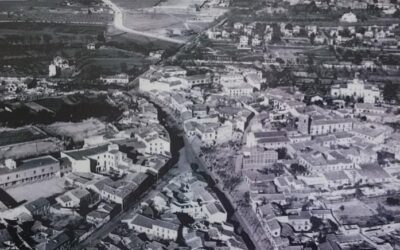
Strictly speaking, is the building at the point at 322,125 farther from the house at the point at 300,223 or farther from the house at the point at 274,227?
the house at the point at 274,227

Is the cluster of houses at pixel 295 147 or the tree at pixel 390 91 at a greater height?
the tree at pixel 390 91

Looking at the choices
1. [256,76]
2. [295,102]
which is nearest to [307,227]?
[295,102]

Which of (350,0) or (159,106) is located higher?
(350,0)

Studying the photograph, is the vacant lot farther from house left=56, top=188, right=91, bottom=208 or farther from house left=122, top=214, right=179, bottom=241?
house left=122, top=214, right=179, bottom=241

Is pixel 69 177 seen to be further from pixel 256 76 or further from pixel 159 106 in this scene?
pixel 256 76

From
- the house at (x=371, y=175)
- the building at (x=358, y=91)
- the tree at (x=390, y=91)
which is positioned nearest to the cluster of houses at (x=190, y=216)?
the house at (x=371, y=175)

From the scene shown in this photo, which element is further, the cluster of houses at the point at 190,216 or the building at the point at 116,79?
the building at the point at 116,79
